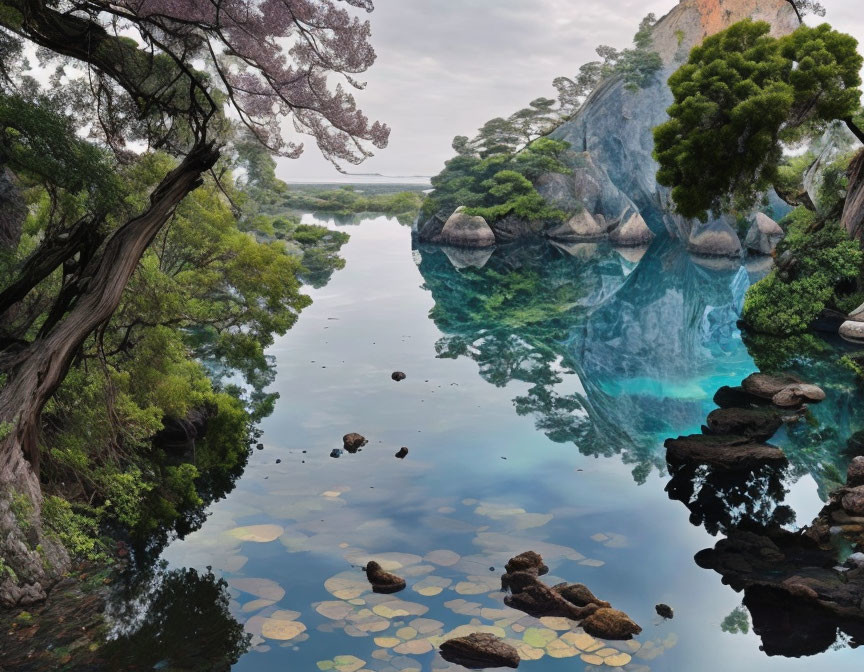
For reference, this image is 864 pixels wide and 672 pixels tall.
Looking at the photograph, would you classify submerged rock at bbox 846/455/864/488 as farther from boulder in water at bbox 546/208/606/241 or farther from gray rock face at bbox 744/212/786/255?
boulder in water at bbox 546/208/606/241

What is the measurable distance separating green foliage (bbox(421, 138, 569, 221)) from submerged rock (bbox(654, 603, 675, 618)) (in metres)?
40.1

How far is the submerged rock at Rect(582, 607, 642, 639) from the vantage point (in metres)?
8.82

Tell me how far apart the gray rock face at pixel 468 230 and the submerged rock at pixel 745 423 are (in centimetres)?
3485

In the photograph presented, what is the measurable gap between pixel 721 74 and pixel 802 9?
17.7 feet

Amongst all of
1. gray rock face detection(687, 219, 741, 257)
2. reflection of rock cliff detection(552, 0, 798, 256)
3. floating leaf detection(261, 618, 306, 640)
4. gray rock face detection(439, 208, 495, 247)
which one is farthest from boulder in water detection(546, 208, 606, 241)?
floating leaf detection(261, 618, 306, 640)

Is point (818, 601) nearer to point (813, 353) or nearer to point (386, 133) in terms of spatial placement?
point (386, 133)

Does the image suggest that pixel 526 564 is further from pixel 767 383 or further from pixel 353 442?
pixel 767 383

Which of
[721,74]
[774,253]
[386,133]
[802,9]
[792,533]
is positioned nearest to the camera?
[792,533]

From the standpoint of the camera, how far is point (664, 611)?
9.48m

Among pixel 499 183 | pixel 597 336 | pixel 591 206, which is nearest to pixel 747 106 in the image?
pixel 597 336

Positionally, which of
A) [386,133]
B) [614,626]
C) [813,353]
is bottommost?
[614,626]

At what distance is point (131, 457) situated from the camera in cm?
1057

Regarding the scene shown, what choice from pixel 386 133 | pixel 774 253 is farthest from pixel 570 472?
pixel 774 253

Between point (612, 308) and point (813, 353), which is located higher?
point (612, 308)
